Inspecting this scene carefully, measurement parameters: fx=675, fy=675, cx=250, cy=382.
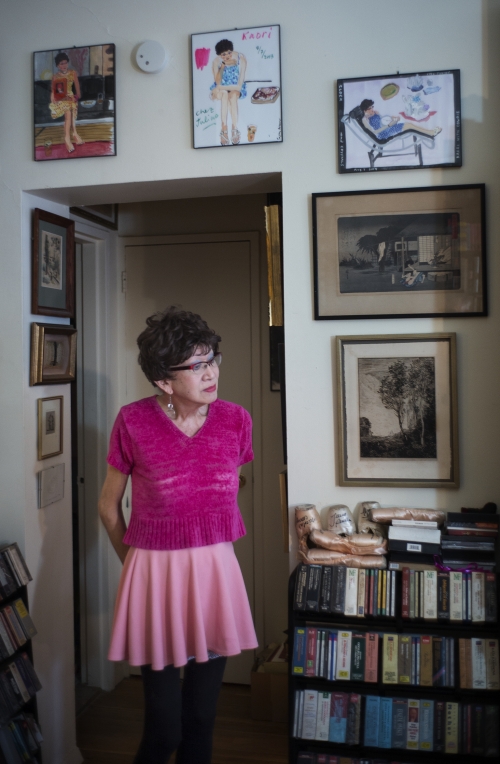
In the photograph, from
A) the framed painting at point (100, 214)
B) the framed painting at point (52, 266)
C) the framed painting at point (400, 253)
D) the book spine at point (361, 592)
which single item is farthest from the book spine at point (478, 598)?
the framed painting at point (100, 214)

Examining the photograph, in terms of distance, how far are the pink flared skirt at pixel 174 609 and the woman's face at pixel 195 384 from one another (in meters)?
0.42

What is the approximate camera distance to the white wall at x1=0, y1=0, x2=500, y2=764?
2113mm

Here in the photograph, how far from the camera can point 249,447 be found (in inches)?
81.7

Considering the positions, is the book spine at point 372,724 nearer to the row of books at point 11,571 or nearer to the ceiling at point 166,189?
the row of books at point 11,571

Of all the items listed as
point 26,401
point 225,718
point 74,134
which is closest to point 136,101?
point 74,134

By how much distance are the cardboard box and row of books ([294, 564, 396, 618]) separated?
44.6 inches

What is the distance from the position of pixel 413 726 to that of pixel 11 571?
1.37 m

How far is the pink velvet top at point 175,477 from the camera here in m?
1.88

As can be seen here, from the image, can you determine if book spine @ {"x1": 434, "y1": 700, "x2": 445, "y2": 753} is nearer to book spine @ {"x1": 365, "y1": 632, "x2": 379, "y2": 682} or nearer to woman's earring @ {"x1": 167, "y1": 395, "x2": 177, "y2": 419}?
book spine @ {"x1": 365, "y1": 632, "x2": 379, "y2": 682}

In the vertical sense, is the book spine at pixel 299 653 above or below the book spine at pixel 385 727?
above

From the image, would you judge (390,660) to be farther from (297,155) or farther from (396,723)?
(297,155)

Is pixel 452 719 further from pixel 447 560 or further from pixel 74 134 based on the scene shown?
pixel 74 134

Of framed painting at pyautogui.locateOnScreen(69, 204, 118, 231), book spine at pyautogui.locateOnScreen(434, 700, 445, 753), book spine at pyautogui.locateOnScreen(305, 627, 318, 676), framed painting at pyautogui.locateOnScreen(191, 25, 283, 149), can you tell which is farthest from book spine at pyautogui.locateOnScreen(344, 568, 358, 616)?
framed painting at pyautogui.locateOnScreen(69, 204, 118, 231)

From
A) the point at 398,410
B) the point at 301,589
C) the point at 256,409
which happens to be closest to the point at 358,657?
the point at 301,589
